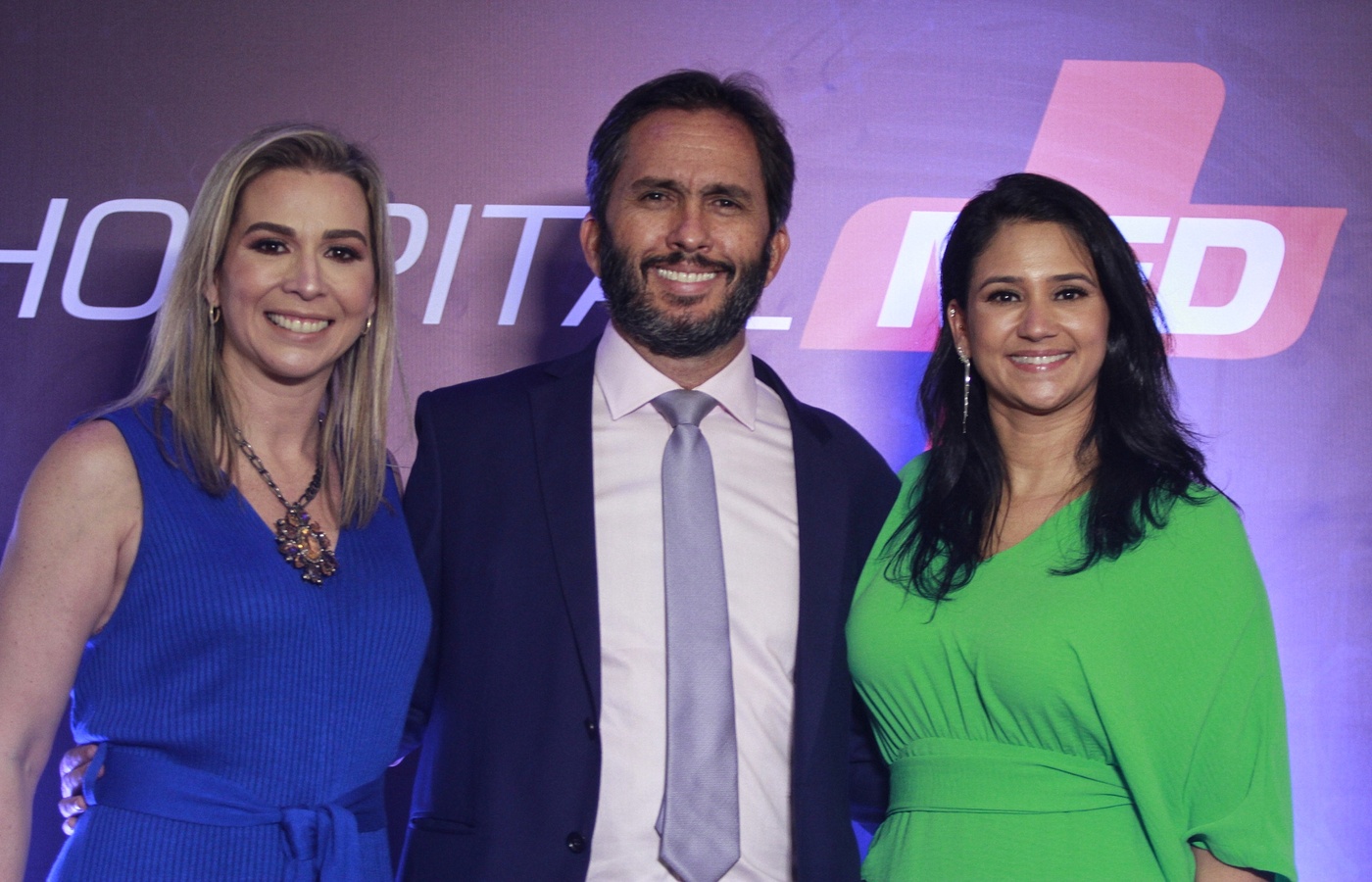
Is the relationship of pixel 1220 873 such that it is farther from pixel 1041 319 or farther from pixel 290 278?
pixel 290 278

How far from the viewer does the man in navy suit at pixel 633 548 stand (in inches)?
82.2

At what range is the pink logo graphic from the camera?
321 cm

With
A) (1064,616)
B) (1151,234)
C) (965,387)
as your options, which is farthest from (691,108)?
(1151,234)

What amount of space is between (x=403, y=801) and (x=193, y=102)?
1.82 m

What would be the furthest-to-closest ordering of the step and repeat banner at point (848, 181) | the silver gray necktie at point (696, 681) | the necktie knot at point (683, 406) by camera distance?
the step and repeat banner at point (848, 181) < the necktie knot at point (683, 406) < the silver gray necktie at point (696, 681)

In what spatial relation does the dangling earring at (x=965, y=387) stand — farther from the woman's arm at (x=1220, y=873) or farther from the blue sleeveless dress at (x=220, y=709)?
the blue sleeveless dress at (x=220, y=709)

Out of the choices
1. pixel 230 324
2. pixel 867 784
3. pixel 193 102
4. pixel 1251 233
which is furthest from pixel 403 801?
pixel 1251 233

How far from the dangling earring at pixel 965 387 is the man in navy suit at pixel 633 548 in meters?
0.21

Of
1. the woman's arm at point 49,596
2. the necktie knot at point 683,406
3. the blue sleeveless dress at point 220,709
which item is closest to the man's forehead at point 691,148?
the necktie knot at point 683,406

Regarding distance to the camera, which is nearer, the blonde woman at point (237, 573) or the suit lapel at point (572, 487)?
the blonde woman at point (237, 573)

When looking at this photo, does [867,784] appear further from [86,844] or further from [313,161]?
[313,161]

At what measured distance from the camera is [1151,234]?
3217 mm

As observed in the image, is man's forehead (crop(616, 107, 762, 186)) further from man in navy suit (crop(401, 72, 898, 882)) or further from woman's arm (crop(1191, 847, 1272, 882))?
woman's arm (crop(1191, 847, 1272, 882))

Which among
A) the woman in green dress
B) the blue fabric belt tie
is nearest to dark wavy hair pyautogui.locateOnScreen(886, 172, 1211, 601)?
the woman in green dress
